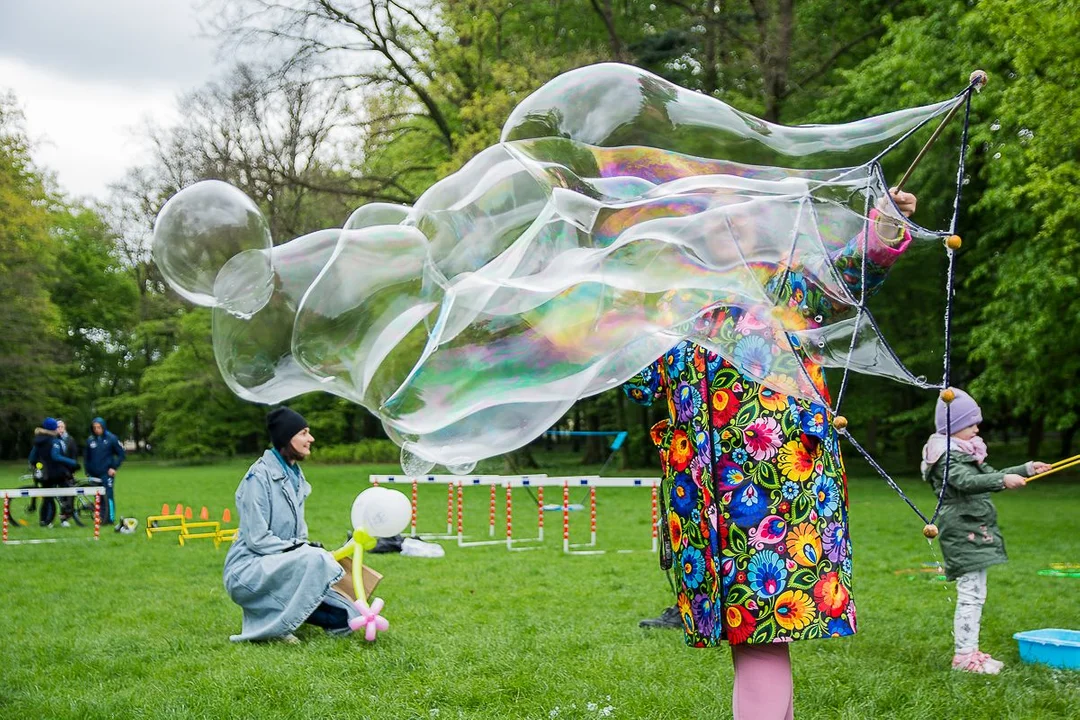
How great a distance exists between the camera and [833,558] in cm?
279

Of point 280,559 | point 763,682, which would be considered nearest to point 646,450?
point 280,559

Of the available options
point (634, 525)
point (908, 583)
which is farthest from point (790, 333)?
point (634, 525)

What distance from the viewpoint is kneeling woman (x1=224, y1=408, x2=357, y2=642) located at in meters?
6.22

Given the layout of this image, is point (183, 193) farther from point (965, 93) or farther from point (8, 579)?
point (8, 579)

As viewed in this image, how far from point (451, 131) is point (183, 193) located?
69.3ft

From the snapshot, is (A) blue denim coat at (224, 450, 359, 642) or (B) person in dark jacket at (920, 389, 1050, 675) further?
(A) blue denim coat at (224, 450, 359, 642)

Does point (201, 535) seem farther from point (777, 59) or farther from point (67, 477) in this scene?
point (777, 59)

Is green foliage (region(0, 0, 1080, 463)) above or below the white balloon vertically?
above

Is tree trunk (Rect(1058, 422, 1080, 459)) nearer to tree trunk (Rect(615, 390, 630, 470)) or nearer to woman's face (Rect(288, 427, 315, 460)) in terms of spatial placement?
tree trunk (Rect(615, 390, 630, 470))

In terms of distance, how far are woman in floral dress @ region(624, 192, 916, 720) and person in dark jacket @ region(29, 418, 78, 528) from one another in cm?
1367

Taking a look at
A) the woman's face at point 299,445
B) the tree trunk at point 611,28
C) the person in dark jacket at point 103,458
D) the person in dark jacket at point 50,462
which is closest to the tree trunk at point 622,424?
the tree trunk at point 611,28

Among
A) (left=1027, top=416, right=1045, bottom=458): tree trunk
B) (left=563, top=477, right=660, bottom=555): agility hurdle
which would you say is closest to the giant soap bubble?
(left=563, top=477, right=660, bottom=555): agility hurdle

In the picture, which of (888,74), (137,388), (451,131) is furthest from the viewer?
(137,388)

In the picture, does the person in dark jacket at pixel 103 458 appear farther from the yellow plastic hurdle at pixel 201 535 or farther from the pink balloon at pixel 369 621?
the pink balloon at pixel 369 621
